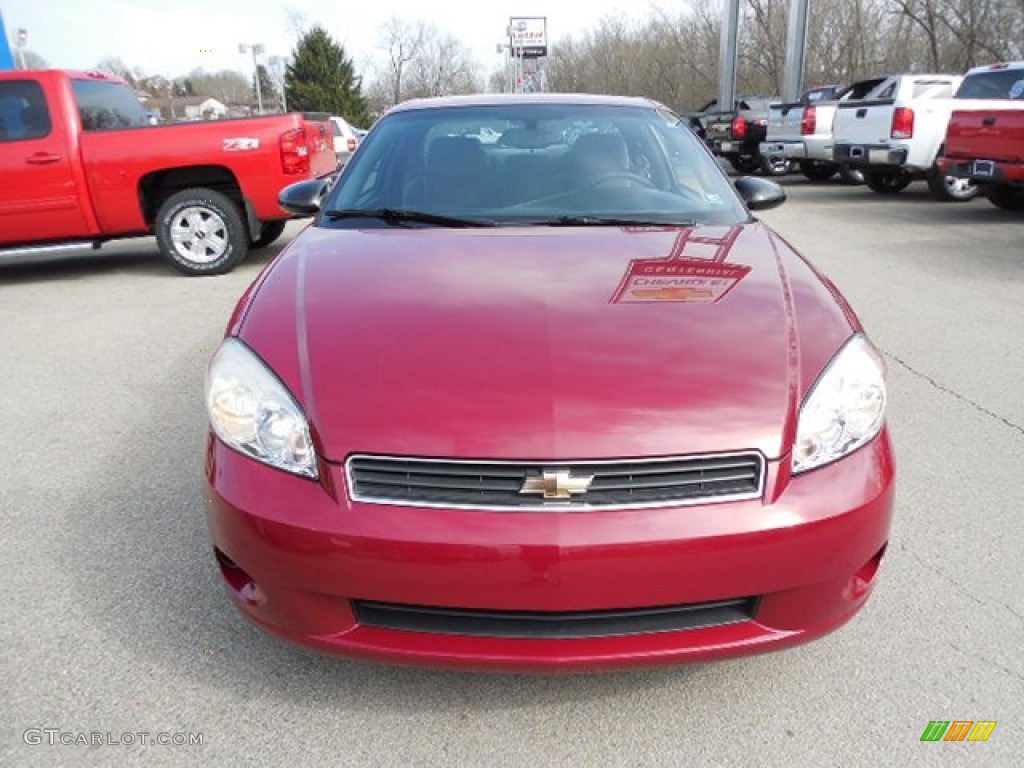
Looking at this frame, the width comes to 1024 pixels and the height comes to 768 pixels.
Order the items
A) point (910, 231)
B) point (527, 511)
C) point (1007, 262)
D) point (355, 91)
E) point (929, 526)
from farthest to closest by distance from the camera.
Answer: point (355, 91)
point (910, 231)
point (1007, 262)
point (929, 526)
point (527, 511)

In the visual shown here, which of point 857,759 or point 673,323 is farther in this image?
point 673,323

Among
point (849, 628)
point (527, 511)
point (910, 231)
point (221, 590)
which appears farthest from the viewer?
point (910, 231)

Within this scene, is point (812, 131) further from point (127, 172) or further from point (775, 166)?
point (127, 172)

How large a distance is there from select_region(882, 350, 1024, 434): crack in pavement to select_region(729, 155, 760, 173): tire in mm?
14377

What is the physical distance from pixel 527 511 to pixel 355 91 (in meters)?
51.0

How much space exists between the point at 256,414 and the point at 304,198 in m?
1.97

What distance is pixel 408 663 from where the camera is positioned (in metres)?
1.82

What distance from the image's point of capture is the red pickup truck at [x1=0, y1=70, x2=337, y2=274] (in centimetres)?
723

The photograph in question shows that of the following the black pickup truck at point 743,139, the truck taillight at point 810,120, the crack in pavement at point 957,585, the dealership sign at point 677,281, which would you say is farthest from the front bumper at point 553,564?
the black pickup truck at point 743,139

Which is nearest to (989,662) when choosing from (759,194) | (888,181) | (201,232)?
(759,194)

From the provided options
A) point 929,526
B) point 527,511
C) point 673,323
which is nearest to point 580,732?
point 527,511

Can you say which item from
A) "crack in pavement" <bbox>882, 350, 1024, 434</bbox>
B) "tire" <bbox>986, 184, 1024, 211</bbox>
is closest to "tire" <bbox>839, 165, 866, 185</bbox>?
"tire" <bbox>986, 184, 1024, 211</bbox>

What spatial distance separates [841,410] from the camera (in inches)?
77.0

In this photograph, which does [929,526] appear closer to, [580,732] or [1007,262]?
[580,732]
